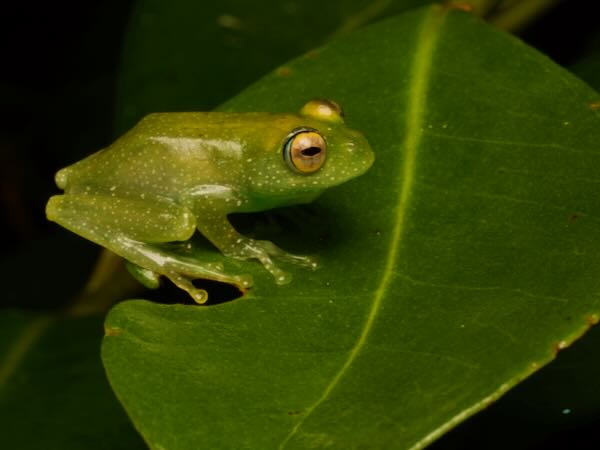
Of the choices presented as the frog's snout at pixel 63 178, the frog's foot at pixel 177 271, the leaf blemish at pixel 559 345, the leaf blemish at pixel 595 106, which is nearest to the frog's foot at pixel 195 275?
the frog's foot at pixel 177 271

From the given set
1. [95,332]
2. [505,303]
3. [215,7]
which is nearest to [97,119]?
[215,7]

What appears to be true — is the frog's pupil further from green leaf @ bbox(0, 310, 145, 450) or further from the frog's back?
green leaf @ bbox(0, 310, 145, 450)

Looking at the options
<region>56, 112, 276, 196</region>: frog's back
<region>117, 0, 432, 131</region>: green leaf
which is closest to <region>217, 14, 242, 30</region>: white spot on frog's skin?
<region>117, 0, 432, 131</region>: green leaf

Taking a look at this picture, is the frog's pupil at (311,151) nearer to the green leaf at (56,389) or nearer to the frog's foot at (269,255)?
the frog's foot at (269,255)

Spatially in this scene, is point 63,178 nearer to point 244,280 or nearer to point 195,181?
point 195,181

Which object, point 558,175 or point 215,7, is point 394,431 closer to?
point 558,175

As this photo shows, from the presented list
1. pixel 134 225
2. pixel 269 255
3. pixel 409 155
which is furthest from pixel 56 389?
pixel 409 155
